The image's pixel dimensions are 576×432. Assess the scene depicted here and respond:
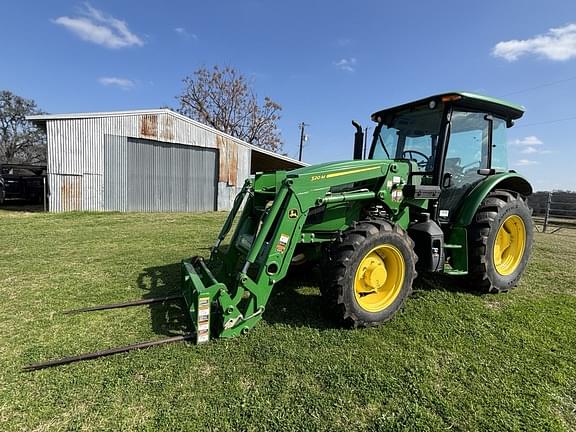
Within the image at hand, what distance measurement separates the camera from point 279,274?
9.93ft

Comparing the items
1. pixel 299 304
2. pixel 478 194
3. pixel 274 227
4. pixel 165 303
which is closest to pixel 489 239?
pixel 478 194

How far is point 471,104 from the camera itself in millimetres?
4102

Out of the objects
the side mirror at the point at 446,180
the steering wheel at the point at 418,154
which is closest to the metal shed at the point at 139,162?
the steering wheel at the point at 418,154

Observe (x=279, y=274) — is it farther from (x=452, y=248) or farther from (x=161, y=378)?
(x=452, y=248)

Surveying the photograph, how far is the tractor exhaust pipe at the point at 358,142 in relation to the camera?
4730 millimetres

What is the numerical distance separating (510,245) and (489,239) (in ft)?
3.43

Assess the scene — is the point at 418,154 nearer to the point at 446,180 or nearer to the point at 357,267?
the point at 446,180

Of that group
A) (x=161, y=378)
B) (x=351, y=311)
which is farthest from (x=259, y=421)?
(x=351, y=311)

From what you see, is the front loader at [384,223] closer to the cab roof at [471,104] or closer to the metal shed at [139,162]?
the cab roof at [471,104]

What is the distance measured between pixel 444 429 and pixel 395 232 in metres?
1.74

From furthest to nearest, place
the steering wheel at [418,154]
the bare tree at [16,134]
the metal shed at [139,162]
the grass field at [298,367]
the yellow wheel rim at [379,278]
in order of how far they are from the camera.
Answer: the bare tree at [16,134] < the metal shed at [139,162] < the steering wheel at [418,154] < the yellow wheel rim at [379,278] < the grass field at [298,367]

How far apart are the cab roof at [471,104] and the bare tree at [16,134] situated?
45.0 metres

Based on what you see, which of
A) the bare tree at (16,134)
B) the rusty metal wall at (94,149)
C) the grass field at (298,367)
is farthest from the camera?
the bare tree at (16,134)

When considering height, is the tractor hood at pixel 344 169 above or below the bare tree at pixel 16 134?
below
